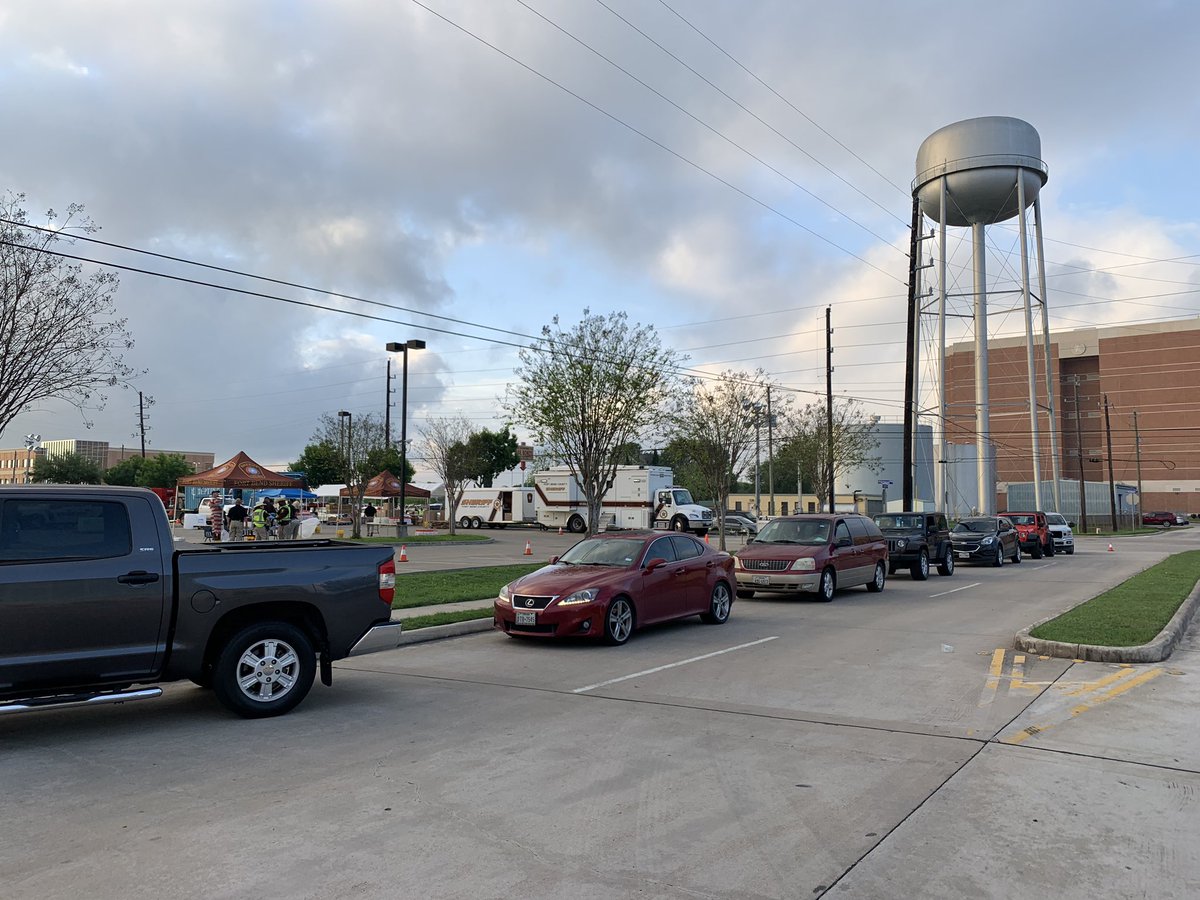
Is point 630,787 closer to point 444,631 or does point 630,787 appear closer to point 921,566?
point 444,631

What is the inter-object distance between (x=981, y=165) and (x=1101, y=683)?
47451 mm

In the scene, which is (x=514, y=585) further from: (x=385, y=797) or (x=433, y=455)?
(x=433, y=455)

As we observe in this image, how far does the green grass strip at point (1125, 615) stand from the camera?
34.7ft

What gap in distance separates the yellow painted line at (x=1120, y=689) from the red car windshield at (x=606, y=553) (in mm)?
5893

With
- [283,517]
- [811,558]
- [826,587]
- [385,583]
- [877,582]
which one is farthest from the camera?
[283,517]

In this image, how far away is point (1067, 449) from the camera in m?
95.6

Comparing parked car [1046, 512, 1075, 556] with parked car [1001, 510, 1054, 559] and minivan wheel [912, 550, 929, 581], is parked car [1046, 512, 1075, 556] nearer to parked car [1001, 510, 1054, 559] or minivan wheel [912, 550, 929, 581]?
parked car [1001, 510, 1054, 559]

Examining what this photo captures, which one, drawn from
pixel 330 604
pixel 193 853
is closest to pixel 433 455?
pixel 330 604

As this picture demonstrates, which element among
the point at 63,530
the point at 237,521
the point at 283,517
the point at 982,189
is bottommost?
the point at 237,521

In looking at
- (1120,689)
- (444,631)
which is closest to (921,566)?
(1120,689)

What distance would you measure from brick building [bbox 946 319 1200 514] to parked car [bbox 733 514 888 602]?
74.9 metres

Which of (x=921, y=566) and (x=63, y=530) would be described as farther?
(x=921, y=566)

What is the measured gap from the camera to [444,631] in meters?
12.3

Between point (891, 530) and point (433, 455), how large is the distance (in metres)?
34.6
